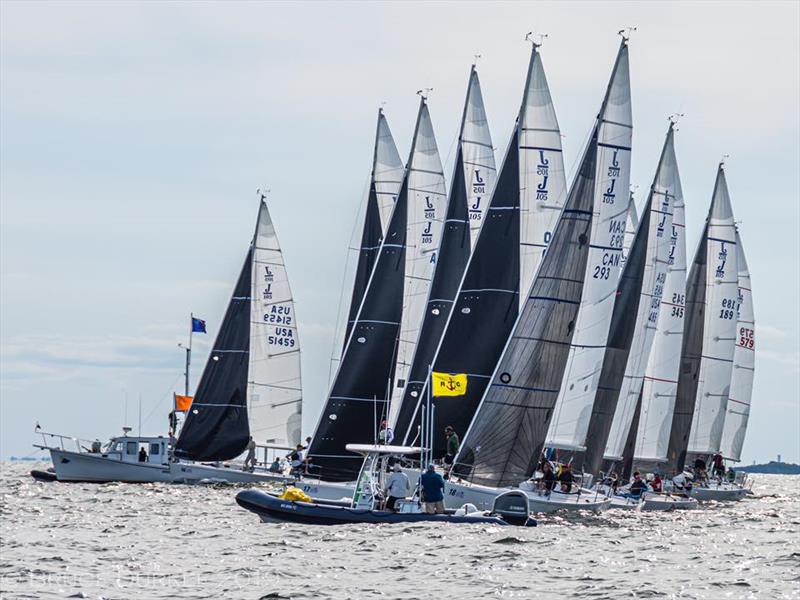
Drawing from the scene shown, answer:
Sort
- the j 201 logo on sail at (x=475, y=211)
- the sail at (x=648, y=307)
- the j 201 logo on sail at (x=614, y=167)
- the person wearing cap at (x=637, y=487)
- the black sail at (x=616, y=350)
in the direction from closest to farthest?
1. the j 201 logo on sail at (x=614, y=167)
2. the black sail at (x=616, y=350)
3. the person wearing cap at (x=637, y=487)
4. the j 201 logo on sail at (x=475, y=211)
5. the sail at (x=648, y=307)

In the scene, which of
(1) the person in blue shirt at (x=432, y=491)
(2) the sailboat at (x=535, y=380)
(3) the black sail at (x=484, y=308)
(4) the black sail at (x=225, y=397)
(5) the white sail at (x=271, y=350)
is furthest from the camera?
(5) the white sail at (x=271, y=350)

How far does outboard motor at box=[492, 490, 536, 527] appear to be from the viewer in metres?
36.9

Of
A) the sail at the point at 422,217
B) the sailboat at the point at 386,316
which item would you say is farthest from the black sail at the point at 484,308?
the sail at the point at 422,217

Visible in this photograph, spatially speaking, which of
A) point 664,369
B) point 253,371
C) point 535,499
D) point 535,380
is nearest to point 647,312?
point 664,369

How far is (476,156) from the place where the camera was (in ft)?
180

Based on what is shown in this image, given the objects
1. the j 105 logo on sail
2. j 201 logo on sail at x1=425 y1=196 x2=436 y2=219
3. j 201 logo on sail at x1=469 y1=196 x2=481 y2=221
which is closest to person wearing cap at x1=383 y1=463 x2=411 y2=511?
j 201 logo on sail at x1=469 y1=196 x2=481 y2=221

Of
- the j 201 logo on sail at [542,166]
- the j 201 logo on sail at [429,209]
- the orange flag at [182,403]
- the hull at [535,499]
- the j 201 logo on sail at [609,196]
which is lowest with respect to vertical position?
the hull at [535,499]

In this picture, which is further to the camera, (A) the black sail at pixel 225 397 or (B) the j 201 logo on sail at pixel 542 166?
(A) the black sail at pixel 225 397

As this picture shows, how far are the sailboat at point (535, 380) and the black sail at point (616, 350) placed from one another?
4.60m

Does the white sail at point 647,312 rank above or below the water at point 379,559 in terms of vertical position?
above

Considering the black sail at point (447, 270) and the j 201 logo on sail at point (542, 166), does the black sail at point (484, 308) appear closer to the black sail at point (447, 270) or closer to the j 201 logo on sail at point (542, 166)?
the j 201 logo on sail at point (542, 166)

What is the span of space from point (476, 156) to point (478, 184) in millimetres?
999

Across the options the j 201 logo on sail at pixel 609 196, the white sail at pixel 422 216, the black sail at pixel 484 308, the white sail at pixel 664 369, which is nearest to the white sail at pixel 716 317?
the white sail at pixel 664 369

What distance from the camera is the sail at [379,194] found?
59.8 meters
